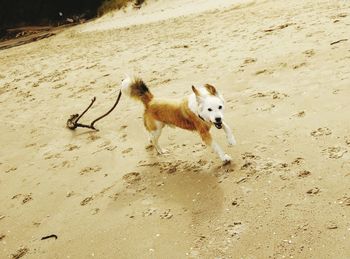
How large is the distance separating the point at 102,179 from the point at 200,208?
5.03 ft

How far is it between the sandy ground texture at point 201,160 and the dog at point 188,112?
310 millimetres

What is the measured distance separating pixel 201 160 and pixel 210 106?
98 cm

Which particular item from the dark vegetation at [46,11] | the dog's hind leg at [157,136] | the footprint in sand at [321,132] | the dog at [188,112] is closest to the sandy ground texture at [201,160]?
the footprint in sand at [321,132]

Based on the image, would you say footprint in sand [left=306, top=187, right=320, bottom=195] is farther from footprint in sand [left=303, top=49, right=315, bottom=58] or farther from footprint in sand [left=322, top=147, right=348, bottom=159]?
footprint in sand [left=303, top=49, right=315, bottom=58]

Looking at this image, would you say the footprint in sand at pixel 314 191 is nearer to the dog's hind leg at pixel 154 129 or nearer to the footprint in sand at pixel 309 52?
the dog's hind leg at pixel 154 129

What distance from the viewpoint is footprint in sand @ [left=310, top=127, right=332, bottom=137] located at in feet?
16.5

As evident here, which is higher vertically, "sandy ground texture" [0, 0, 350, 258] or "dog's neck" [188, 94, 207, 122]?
"dog's neck" [188, 94, 207, 122]

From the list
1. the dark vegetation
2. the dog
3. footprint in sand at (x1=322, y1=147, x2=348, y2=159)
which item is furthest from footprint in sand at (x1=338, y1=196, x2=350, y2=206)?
the dark vegetation

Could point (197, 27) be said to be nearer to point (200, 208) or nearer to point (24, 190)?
point (24, 190)

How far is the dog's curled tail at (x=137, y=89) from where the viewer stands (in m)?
5.52

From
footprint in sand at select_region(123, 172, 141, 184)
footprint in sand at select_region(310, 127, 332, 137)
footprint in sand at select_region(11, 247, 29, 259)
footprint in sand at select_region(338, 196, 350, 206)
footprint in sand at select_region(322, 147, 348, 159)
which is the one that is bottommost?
footprint in sand at select_region(11, 247, 29, 259)

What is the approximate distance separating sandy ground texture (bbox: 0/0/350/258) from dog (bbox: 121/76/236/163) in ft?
1.02

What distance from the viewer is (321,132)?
507 cm

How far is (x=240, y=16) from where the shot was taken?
11.3 m
